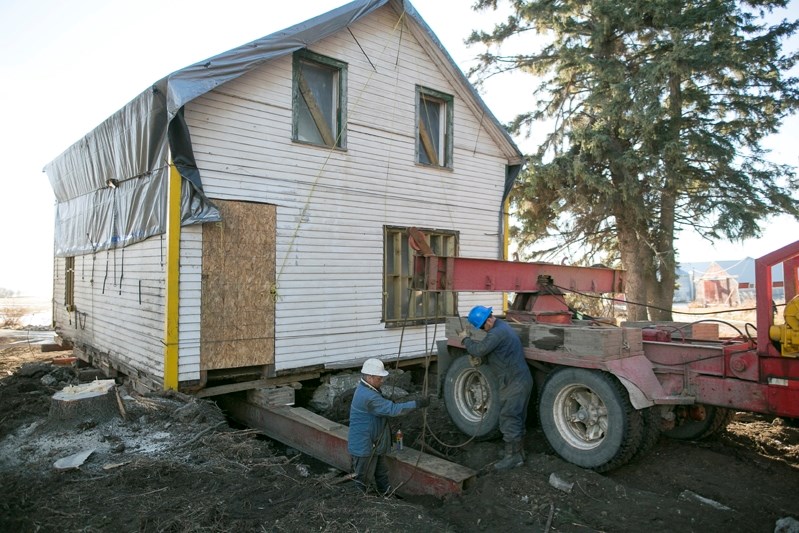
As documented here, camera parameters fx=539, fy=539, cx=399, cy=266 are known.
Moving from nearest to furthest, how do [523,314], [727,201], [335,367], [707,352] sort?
[707,352] < [523,314] < [335,367] < [727,201]

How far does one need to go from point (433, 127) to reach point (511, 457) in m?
7.27

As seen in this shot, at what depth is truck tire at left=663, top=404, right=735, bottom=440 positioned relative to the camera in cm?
604

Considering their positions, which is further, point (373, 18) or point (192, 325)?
point (373, 18)

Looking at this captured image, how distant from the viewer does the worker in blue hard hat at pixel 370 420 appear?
18.7ft

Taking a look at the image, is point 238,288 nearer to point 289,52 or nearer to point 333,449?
point 333,449

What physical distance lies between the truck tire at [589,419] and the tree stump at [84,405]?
17.2 feet

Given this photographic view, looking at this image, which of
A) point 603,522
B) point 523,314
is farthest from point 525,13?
point 603,522

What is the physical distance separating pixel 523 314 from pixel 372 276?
317 cm

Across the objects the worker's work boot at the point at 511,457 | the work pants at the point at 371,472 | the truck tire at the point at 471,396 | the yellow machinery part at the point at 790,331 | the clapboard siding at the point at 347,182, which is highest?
the clapboard siding at the point at 347,182

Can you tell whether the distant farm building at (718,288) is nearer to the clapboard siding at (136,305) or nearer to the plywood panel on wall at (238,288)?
the plywood panel on wall at (238,288)

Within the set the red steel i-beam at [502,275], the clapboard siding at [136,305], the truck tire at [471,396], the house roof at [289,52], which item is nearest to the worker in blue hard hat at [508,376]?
the truck tire at [471,396]

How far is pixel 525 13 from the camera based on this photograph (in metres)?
15.4

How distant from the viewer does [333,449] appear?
6.85m

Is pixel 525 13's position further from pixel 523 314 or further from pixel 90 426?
pixel 90 426
